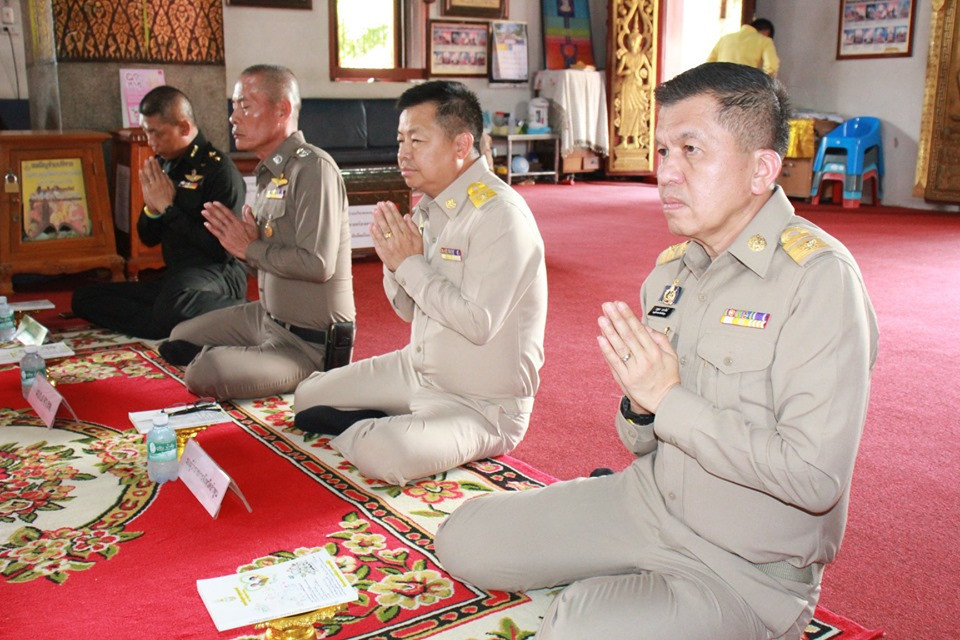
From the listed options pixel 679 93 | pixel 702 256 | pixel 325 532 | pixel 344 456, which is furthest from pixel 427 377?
pixel 679 93

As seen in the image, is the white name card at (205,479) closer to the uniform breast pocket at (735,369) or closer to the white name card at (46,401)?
the white name card at (46,401)

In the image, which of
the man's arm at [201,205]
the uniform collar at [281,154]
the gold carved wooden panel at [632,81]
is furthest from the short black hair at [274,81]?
the gold carved wooden panel at [632,81]

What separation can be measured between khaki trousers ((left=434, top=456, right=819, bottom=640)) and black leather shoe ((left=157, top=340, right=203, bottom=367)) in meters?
1.86

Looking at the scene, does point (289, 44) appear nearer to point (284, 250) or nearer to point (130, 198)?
point (130, 198)

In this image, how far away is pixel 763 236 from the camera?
5.24 feet

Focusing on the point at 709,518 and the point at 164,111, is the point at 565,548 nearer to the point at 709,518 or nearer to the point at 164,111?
the point at 709,518

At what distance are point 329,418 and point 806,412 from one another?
1735mm

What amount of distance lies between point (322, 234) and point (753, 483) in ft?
6.73

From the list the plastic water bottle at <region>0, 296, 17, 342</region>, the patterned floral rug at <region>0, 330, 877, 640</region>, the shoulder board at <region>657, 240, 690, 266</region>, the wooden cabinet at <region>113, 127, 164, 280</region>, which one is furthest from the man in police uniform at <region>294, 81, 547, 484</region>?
the wooden cabinet at <region>113, 127, 164, 280</region>

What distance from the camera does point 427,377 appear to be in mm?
2711

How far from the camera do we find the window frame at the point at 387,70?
365 inches

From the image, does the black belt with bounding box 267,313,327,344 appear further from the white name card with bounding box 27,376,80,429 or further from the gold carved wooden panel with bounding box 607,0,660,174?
the gold carved wooden panel with bounding box 607,0,660,174

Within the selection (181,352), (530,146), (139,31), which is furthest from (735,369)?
(530,146)

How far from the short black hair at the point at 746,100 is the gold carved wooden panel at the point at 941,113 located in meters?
8.10
